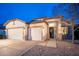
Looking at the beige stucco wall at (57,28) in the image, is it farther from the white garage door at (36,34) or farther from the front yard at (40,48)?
the white garage door at (36,34)

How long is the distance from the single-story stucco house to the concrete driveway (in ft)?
0.23

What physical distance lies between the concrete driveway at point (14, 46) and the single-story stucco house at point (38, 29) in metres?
0.07

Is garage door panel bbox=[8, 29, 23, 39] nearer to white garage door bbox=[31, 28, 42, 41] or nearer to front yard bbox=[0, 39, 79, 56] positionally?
front yard bbox=[0, 39, 79, 56]

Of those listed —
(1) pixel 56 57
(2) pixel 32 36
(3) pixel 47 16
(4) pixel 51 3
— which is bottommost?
(1) pixel 56 57

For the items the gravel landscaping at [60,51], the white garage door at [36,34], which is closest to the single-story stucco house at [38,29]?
the white garage door at [36,34]

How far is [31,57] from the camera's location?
7.53ft

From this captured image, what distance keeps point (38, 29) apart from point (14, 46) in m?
0.50

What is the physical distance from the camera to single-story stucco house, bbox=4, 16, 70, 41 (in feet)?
7.47

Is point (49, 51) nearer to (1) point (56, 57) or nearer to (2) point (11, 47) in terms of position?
(1) point (56, 57)

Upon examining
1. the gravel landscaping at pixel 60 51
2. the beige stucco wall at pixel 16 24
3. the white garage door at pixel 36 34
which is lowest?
the gravel landscaping at pixel 60 51

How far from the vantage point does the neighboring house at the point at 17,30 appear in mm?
2320

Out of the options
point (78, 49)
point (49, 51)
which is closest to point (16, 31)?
point (49, 51)

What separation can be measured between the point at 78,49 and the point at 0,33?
4.47 ft

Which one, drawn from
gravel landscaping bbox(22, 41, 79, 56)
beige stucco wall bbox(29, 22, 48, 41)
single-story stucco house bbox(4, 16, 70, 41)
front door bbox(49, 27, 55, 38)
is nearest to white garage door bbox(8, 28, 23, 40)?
single-story stucco house bbox(4, 16, 70, 41)
